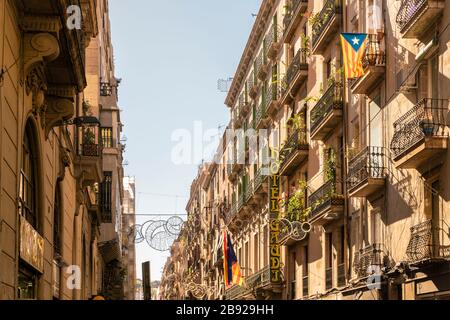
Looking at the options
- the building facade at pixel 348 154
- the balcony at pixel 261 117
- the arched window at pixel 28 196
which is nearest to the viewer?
the arched window at pixel 28 196

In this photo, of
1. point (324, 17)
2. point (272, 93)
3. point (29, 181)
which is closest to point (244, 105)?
point (272, 93)

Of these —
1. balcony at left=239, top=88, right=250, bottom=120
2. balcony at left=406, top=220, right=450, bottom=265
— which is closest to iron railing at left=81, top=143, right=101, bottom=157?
balcony at left=406, top=220, right=450, bottom=265

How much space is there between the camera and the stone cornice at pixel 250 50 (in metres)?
42.5

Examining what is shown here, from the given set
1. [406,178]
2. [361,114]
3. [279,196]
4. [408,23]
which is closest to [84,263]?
[279,196]

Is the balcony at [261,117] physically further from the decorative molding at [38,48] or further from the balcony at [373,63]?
the decorative molding at [38,48]

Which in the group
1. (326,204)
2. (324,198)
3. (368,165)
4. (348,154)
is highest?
(348,154)

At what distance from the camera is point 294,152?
1297 inches

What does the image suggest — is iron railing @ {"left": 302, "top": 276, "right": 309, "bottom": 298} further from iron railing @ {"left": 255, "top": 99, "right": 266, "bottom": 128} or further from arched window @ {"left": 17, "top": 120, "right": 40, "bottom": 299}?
arched window @ {"left": 17, "top": 120, "right": 40, "bottom": 299}

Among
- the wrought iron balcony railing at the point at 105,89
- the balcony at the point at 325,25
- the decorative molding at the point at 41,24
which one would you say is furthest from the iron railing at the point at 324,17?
the decorative molding at the point at 41,24

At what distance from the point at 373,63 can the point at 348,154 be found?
3.70 m

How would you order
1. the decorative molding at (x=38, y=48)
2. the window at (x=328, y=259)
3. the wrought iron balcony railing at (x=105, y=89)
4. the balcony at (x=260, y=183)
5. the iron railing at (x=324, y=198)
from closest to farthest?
the decorative molding at (x=38, y=48)
the iron railing at (x=324, y=198)
the window at (x=328, y=259)
the wrought iron balcony railing at (x=105, y=89)
the balcony at (x=260, y=183)

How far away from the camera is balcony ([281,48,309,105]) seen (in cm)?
3262

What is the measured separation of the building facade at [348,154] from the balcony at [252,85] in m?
0.29

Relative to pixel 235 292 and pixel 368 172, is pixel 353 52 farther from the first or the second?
pixel 235 292
